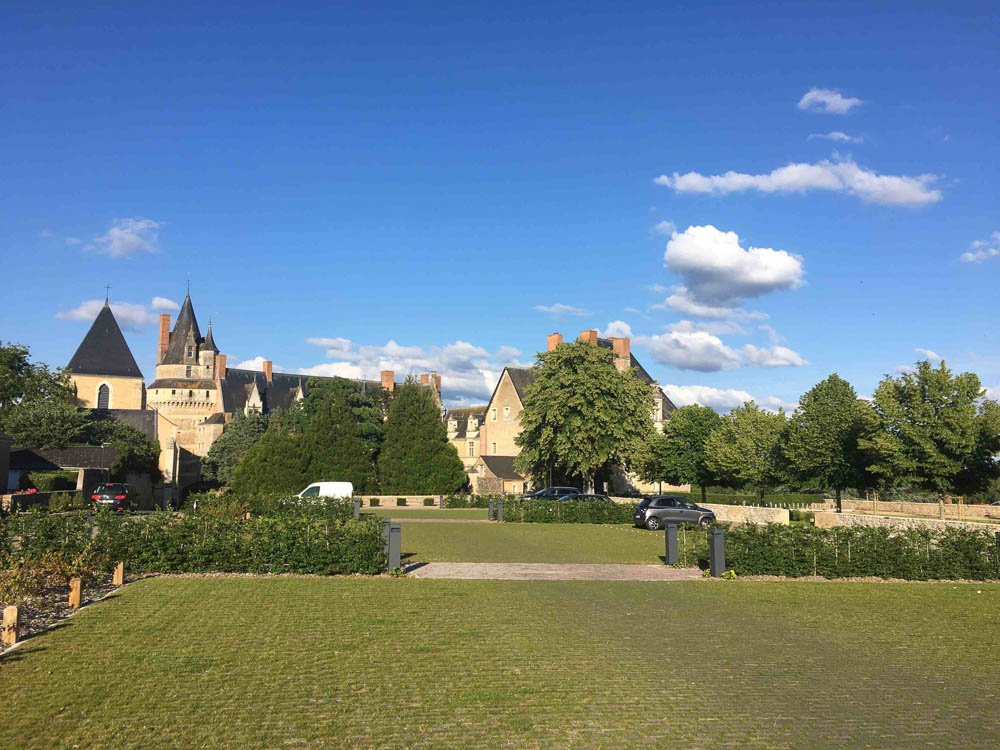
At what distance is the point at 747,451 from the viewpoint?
1882 inches

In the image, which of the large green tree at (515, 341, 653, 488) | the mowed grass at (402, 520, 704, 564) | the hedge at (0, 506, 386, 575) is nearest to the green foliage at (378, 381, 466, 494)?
the large green tree at (515, 341, 653, 488)

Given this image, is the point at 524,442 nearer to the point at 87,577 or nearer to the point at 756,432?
the point at 756,432

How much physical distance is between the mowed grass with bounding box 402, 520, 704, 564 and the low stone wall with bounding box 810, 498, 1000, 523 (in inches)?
814

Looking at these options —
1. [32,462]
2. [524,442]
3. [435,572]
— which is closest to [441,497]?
[524,442]

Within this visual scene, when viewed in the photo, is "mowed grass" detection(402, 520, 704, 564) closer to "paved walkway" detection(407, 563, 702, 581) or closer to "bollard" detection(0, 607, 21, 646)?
"paved walkway" detection(407, 563, 702, 581)

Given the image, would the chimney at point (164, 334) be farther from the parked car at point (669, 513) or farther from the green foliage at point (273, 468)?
→ the parked car at point (669, 513)

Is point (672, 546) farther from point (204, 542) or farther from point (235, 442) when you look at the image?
point (235, 442)

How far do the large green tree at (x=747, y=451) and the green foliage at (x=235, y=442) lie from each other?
4981 cm

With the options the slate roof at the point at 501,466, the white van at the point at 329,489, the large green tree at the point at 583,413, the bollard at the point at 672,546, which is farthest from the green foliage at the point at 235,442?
the bollard at the point at 672,546

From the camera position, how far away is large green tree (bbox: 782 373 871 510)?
41094mm

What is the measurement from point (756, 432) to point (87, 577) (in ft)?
138

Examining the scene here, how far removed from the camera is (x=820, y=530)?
19.5 metres

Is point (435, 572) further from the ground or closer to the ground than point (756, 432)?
closer to the ground

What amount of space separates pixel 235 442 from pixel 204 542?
226 feet
